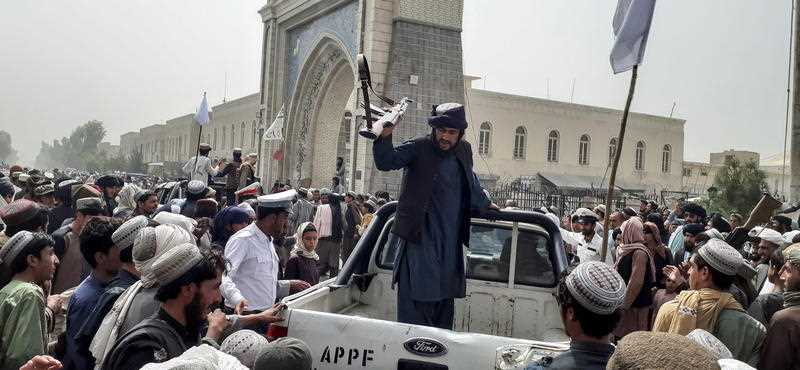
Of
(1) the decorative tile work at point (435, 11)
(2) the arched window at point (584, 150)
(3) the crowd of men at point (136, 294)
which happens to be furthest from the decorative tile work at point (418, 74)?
(2) the arched window at point (584, 150)

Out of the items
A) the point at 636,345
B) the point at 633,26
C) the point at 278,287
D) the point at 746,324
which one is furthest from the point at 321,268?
the point at 636,345

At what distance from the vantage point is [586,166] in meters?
37.2

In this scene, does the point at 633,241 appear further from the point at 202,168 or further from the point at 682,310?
the point at 202,168

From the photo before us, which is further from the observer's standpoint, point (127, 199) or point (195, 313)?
point (127, 199)

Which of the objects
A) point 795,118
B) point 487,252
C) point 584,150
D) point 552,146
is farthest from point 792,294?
point 584,150

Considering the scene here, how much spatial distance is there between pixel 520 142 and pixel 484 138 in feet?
7.84

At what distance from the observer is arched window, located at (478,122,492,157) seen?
33.8m

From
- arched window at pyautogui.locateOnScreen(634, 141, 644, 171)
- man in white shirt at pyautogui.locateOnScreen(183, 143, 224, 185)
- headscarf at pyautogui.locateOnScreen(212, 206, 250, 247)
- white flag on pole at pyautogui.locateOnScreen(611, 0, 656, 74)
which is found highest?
arched window at pyautogui.locateOnScreen(634, 141, 644, 171)

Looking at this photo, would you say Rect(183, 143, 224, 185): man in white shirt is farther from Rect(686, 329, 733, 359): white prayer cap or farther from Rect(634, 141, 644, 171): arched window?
Rect(634, 141, 644, 171): arched window

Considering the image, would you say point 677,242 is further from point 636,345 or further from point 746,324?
point 636,345

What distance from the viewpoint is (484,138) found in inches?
1340

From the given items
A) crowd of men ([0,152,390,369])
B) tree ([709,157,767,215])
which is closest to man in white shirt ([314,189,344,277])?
crowd of men ([0,152,390,369])

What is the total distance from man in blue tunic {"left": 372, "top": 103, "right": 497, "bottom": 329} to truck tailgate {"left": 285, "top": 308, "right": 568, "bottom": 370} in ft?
2.34

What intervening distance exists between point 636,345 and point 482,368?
1.49m
